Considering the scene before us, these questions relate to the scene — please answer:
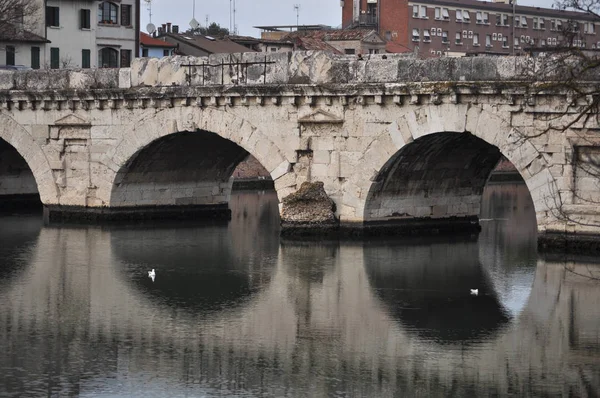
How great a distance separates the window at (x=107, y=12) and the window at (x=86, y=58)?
1667 millimetres

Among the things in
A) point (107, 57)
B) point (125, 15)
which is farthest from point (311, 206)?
point (125, 15)

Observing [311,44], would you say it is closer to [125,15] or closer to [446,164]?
[125,15]

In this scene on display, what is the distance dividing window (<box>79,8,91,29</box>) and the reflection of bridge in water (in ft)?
106

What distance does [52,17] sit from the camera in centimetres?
5947

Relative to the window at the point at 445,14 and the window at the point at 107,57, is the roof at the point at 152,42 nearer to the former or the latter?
the window at the point at 107,57

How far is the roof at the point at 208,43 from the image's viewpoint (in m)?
67.7

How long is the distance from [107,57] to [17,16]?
828 cm

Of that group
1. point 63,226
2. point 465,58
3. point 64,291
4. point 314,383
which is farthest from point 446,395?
point 63,226

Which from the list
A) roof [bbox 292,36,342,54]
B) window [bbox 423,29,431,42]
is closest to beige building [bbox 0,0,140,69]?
roof [bbox 292,36,342,54]

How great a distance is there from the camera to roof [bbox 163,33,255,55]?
6769cm

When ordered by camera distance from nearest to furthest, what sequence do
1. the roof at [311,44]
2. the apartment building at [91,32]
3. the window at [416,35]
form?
the apartment building at [91,32], the roof at [311,44], the window at [416,35]

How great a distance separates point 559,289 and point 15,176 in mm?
22730

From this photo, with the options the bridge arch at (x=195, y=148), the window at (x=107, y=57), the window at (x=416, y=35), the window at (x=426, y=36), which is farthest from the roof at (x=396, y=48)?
the bridge arch at (x=195, y=148)

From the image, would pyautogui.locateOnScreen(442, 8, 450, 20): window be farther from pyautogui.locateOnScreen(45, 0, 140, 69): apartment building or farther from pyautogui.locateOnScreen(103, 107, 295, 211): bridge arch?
pyautogui.locateOnScreen(103, 107, 295, 211): bridge arch
